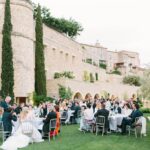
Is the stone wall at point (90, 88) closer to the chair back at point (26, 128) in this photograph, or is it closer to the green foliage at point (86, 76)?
the green foliage at point (86, 76)

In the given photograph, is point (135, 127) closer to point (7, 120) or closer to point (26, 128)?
point (26, 128)

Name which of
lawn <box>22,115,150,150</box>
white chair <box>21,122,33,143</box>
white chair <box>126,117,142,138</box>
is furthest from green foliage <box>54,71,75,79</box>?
white chair <box>21,122,33,143</box>

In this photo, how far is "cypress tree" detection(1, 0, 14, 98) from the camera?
99.9 ft

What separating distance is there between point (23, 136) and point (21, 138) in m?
0.17

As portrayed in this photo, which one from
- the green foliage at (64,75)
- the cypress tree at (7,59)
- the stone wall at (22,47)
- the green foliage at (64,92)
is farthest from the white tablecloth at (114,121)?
the green foliage at (64,75)

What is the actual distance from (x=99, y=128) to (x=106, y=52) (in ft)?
204

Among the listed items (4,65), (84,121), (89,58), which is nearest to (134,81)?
(89,58)

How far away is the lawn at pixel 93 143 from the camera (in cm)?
1315

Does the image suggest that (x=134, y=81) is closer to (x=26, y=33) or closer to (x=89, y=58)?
(x=89, y=58)

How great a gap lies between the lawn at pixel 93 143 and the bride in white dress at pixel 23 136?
30cm

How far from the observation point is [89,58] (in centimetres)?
7075

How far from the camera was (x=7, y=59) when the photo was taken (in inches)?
1222

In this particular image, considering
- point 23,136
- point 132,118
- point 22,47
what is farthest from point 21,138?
point 22,47

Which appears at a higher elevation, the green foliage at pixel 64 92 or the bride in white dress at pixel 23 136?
the green foliage at pixel 64 92
